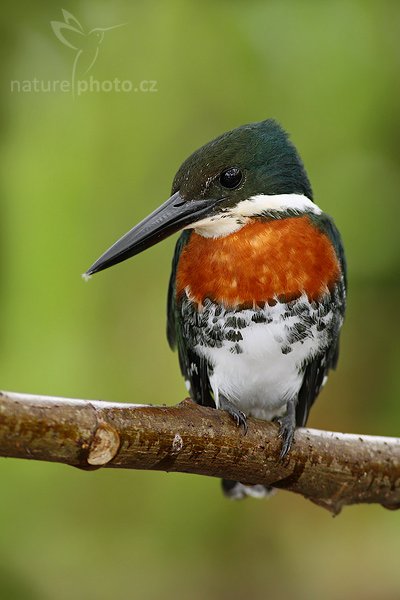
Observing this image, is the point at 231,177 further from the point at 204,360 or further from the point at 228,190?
the point at 204,360

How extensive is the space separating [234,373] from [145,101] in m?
1.92

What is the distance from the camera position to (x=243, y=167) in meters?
2.85

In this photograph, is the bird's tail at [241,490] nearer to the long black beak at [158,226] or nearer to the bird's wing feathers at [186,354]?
the bird's wing feathers at [186,354]

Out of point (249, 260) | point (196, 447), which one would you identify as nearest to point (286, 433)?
point (196, 447)

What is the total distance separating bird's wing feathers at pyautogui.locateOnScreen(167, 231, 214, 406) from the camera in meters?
3.00

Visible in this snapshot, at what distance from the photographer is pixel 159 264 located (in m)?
4.35

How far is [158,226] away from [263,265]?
356 mm

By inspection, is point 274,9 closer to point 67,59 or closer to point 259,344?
point 67,59

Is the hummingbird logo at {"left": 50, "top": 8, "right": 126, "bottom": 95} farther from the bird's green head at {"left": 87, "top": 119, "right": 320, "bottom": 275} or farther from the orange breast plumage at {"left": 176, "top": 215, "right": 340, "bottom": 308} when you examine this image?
the orange breast plumage at {"left": 176, "top": 215, "right": 340, "bottom": 308}

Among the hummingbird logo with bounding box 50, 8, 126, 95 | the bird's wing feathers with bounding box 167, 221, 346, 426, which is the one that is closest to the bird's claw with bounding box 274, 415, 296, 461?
the bird's wing feathers with bounding box 167, 221, 346, 426

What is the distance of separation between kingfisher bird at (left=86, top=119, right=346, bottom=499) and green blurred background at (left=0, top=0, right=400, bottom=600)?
1163 millimetres

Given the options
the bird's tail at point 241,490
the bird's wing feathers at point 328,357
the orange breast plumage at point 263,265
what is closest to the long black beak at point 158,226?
the orange breast plumage at point 263,265

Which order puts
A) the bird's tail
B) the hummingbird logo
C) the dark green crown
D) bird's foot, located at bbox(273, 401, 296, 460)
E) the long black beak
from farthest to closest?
the hummingbird logo, the bird's tail, the dark green crown, the long black beak, bird's foot, located at bbox(273, 401, 296, 460)

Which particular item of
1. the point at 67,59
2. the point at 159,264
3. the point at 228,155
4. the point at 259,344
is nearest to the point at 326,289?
the point at 259,344
